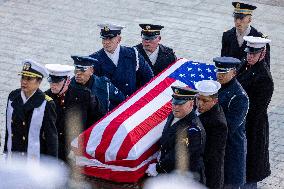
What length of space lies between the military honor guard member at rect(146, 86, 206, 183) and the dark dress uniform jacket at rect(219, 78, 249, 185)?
29.9 inches

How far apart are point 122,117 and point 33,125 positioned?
0.79 m

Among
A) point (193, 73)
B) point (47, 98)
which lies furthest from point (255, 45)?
point (47, 98)

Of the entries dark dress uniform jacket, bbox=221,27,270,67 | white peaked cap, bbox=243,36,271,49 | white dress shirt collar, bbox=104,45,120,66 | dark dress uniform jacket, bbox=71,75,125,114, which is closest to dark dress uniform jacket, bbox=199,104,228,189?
dark dress uniform jacket, bbox=71,75,125,114

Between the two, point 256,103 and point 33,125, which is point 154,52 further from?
point 33,125

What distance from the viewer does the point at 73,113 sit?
6.76 metres

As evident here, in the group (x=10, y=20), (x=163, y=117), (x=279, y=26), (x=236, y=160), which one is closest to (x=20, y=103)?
(x=163, y=117)

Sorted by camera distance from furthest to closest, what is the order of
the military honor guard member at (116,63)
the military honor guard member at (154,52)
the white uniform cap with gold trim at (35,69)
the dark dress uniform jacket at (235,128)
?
1. the military honor guard member at (154,52)
2. the military honor guard member at (116,63)
3. the dark dress uniform jacket at (235,128)
4. the white uniform cap with gold trim at (35,69)

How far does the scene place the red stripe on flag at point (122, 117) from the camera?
20.3 ft

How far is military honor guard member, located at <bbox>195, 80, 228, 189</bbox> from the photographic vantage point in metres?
6.43

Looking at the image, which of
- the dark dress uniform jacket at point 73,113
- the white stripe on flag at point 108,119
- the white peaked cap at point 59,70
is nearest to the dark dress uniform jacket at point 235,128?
the white stripe on flag at point 108,119

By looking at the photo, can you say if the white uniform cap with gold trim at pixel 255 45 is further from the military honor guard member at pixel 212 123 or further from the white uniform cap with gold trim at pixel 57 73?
the white uniform cap with gold trim at pixel 57 73

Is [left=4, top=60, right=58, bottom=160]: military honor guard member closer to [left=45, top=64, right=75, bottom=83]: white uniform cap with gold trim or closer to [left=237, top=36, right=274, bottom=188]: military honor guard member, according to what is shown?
[left=45, top=64, right=75, bottom=83]: white uniform cap with gold trim

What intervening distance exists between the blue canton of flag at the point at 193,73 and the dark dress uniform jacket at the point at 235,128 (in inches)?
11.4

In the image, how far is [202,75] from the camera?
722 centimetres
